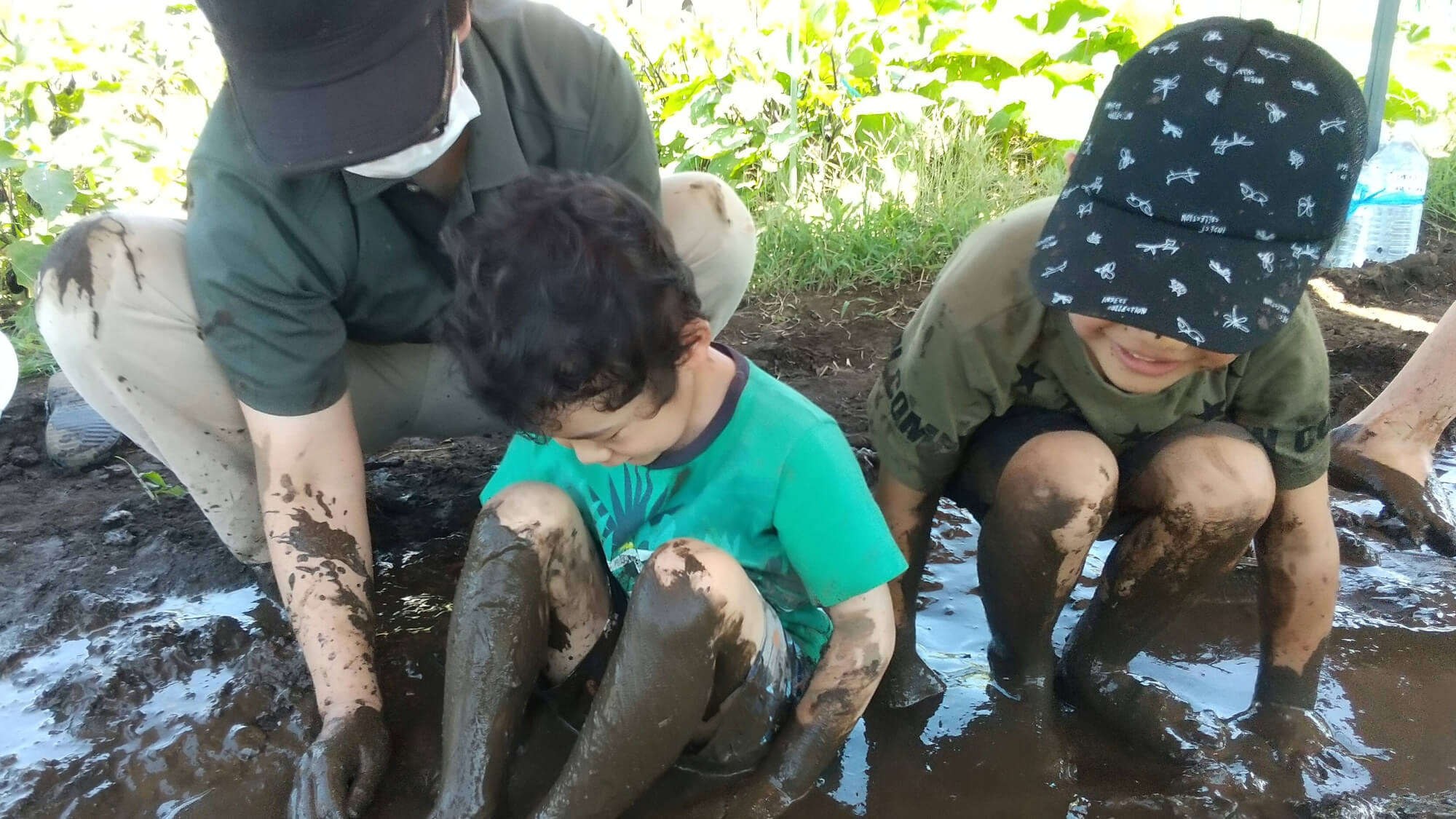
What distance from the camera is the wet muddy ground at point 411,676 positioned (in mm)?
1629

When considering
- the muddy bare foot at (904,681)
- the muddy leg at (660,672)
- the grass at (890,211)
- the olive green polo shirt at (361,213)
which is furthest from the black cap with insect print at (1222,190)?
the grass at (890,211)

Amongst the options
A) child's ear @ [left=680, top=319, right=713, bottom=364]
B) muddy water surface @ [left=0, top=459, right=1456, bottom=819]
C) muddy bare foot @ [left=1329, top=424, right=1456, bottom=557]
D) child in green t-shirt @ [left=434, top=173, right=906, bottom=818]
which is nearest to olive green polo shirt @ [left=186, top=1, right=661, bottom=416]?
child in green t-shirt @ [left=434, top=173, right=906, bottom=818]

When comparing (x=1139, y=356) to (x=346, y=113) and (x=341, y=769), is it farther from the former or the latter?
(x=341, y=769)

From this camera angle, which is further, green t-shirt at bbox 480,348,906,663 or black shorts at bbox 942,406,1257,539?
black shorts at bbox 942,406,1257,539

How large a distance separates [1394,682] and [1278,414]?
2.05 ft

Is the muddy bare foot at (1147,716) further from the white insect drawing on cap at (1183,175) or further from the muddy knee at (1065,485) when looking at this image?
the white insect drawing on cap at (1183,175)

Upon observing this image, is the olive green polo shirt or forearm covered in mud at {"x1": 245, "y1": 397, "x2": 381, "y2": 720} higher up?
the olive green polo shirt

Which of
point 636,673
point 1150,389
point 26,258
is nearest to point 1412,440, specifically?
point 1150,389

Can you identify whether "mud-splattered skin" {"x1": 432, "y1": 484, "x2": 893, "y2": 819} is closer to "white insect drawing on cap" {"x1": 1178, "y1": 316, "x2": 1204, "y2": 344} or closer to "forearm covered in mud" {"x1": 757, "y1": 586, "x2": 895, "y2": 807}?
"forearm covered in mud" {"x1": 757, "y1": 586, "x2": 895, "y2": 807}

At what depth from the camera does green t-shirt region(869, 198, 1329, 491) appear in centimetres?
161

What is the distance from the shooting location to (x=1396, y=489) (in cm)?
230

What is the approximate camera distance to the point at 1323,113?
4.31 feet

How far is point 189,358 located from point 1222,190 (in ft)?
5.33

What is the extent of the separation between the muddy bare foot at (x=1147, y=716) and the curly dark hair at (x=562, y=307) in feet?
3.04
